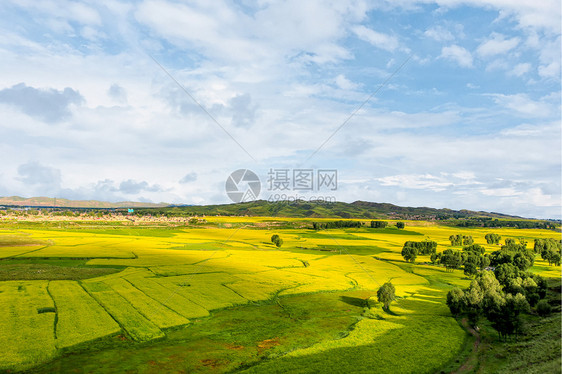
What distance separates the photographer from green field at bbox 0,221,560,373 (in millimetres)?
46000

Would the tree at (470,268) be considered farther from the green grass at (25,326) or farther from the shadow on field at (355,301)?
the green grass at (25,326)

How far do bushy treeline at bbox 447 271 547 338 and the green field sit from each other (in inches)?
118

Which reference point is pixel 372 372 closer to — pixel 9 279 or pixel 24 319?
pixel 24 319

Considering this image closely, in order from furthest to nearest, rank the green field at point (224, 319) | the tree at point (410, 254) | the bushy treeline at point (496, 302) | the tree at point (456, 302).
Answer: the tree at point (410, 254) < the tree at point (456, 302) < the bushy treeline at point (496, 302) < the green field at point (224, 319)

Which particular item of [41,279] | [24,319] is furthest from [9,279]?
[24,319]

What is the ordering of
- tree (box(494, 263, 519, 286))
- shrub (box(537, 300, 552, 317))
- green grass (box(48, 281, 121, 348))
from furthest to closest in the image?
tree (box(494, 263, 519, 286)), shrub (box(537, 300, 552, 317)), green grass (box(48, 281, 121, 348))

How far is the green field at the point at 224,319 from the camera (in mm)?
46000

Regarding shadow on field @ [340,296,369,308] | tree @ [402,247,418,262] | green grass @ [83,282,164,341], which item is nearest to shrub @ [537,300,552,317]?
shadow on field @ [340,296,369,308]

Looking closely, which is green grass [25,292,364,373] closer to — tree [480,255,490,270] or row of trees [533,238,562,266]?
tree [480,255,490,270]

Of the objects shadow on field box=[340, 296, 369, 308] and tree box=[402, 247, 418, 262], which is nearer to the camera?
shadow on field box=[340, 296, 369, 308]

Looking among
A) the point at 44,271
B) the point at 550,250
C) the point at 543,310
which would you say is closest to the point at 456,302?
the point at 543,310

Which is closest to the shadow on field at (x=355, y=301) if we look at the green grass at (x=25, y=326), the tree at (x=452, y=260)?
the green grass at (x=25, y=326)

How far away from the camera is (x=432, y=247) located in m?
154

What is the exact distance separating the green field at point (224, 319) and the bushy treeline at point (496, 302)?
300 centimetres
